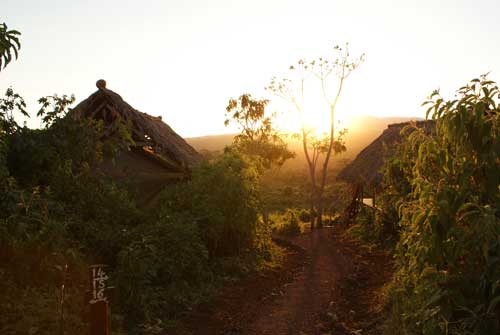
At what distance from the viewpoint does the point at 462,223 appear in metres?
4.49

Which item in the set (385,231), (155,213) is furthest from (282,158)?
(155,213)

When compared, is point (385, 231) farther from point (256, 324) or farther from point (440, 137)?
point (440, 137)

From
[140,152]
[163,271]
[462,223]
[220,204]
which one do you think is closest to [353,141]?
[140,152]

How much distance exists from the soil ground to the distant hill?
136ft

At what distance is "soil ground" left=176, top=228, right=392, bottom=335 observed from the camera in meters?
7.20

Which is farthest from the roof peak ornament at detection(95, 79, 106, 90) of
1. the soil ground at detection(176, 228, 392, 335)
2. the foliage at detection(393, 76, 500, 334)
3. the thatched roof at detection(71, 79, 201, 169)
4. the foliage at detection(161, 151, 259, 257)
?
the foliage at detection(393, 76, 500, 334)

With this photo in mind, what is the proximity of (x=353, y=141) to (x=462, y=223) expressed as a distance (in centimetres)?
7594

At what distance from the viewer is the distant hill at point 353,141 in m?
63.4

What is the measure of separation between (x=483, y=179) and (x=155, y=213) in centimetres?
725

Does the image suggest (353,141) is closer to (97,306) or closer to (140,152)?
(140,152)

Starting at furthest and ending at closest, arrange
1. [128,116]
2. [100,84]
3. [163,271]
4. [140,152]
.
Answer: [140,152], [100,84], [128,116], [163,271]

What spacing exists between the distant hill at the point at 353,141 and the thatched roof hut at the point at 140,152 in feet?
136

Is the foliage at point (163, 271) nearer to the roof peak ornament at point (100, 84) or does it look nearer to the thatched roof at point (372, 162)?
the roof peak ornament at point (100, 84)

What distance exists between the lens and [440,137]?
15.7 ft
